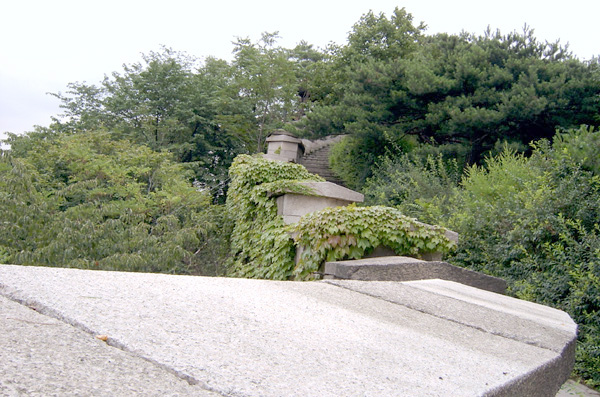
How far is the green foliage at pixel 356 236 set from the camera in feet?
12.9

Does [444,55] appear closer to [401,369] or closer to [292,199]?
[292,199]

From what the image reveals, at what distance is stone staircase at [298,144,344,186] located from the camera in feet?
49.4

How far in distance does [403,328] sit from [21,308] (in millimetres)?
1115

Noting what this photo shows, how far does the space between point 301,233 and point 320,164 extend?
12.5m

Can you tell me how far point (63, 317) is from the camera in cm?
109

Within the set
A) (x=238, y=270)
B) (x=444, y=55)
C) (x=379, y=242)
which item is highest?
(x=444, y=55)

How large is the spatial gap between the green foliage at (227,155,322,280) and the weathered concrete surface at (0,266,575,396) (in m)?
2.88

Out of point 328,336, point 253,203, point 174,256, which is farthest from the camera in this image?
point 253,203

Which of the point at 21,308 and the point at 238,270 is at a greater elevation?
the point at 21,308

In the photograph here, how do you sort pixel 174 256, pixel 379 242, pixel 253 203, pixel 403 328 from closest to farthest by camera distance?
pixel 403 328
pixel 379 242
pixel 174 256
pixel 253 203

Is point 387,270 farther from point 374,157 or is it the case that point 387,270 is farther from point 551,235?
point 374,157

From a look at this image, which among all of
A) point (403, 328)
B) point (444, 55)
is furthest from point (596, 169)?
point (444, 55)

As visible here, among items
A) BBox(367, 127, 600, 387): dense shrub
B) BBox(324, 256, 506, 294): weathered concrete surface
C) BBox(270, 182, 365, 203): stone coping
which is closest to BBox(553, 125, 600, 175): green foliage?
BBox(367, 127, 600, 387): dense shrub

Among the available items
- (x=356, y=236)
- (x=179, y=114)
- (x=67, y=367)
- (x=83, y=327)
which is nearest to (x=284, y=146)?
(x=179, y=114)
